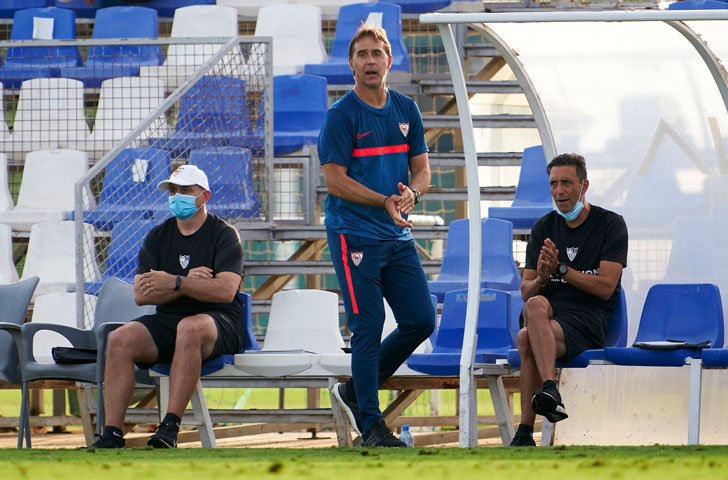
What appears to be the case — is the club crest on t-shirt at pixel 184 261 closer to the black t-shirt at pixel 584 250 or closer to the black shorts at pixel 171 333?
the black shorts at pixel 171 333

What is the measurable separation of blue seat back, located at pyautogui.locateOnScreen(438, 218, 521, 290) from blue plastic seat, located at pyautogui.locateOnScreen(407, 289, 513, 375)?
1.18 meters

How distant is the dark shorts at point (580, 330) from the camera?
4867 mm

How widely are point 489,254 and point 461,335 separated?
1.48m

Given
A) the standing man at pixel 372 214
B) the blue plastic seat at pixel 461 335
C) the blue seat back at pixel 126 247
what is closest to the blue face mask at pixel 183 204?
the standing man at pixel 372 214

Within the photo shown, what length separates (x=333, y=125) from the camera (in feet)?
14.6

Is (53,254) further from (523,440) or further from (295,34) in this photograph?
(523,440)

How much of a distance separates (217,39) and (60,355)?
126 inches

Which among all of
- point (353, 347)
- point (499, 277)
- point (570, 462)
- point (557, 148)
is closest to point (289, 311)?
point (499, 277)

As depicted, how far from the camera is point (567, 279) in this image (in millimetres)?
4941

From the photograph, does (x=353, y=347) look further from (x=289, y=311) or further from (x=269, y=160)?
(x=269, y=160)

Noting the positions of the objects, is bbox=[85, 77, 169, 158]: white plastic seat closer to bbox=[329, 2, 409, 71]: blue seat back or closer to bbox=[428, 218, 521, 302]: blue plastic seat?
bbox=[329, 2, 409, 71]: blue seat back

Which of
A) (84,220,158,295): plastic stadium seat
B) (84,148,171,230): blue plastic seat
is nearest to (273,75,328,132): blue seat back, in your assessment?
(84,148,171,230): blue plastic seat

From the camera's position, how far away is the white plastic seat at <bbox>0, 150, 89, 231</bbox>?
896 centimetres

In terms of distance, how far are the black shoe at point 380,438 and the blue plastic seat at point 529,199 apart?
3.49 meters
